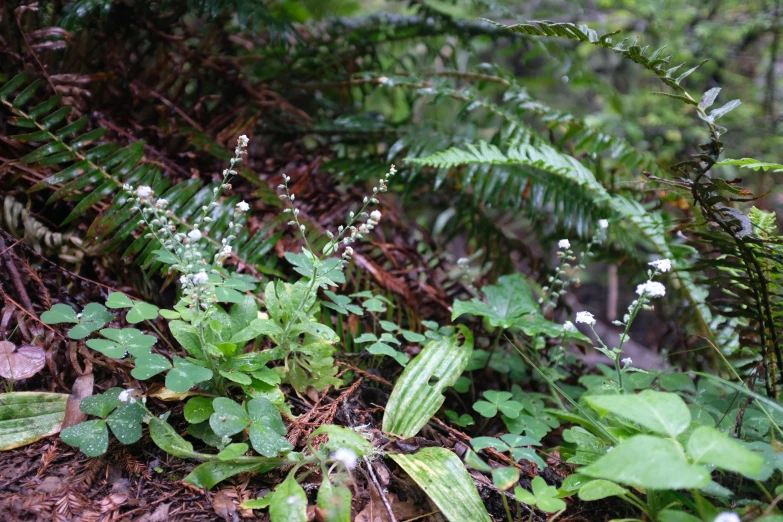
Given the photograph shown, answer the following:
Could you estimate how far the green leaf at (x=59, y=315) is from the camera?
1534 millimetres

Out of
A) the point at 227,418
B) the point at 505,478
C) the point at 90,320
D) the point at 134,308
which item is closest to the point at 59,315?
the point at 90,320

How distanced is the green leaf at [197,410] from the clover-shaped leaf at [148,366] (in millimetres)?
131

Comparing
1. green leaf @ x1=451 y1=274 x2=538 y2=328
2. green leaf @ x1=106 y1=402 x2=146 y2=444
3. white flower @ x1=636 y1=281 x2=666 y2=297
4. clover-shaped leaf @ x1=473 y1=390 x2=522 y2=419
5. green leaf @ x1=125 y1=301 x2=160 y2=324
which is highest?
white flower @ x1=636 y1=281 x2=666 y2=297

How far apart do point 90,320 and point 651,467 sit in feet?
5.40

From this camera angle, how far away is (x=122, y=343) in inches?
59.0

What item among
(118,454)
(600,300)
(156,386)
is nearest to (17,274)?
(156,386)

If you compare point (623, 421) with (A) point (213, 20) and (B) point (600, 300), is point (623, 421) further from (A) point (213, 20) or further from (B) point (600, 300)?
(B) point (600, 300)


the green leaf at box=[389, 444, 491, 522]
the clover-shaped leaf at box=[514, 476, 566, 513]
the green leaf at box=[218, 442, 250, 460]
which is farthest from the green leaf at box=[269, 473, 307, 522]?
the clover-shaped leaf at box=[514, 476, 566, 513]

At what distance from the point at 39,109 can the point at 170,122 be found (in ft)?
1.77

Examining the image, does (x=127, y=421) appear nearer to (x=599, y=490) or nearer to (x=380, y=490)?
(x=380, y=490)

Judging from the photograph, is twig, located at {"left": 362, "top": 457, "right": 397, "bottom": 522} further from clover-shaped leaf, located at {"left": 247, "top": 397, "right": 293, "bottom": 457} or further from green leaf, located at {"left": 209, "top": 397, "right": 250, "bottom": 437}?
green leaf, located at {"left": 209, "top": 397, "right": 250, "bottom": 437}

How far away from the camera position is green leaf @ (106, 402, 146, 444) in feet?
4.47

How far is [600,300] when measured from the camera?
498 cm

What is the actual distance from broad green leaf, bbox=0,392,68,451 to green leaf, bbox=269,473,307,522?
2.40ft
